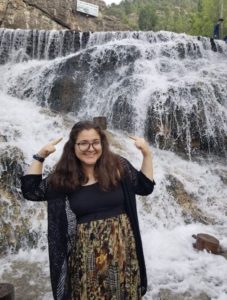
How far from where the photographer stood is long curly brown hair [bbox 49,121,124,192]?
2068mm

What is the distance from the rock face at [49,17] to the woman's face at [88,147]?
20.5m

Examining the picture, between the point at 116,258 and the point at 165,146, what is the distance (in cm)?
643

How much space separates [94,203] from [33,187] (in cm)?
36

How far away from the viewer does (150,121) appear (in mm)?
8508

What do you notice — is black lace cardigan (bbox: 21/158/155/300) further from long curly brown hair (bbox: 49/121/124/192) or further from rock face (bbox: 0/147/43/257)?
rock face (bbox: 0/147/43/257)

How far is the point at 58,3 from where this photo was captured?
25375 millimetres

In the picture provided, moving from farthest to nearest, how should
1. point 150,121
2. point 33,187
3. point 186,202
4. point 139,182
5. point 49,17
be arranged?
1. point 49,17
2. point 150,121
3. point 186,202
4. point 139,182
5. point 33,187

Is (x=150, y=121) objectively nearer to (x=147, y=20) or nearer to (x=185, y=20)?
(x=147, y=20)

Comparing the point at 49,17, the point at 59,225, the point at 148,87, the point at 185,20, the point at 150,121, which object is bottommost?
the point at 59,225

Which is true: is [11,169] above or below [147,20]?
below

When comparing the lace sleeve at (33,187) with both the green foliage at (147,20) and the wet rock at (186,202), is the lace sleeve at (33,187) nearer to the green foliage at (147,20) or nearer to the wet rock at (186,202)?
the wet rock at (186,202)

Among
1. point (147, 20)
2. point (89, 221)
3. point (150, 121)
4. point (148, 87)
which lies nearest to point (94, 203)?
point (89, 221)

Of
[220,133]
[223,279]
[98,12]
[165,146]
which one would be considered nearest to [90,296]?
[223,279]

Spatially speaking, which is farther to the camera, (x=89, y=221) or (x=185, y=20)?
(x=185, y=20)
